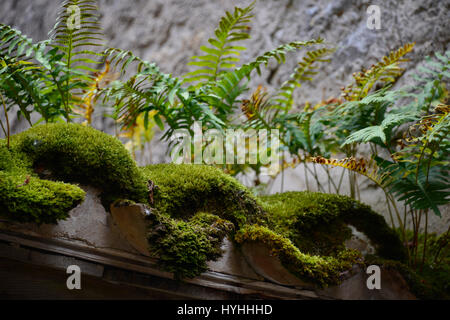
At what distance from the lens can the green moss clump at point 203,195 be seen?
206cm

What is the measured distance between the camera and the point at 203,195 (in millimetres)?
2141

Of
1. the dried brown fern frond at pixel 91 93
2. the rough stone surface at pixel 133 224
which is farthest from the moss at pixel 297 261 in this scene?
the dried brown fern frond at pixel 91 93

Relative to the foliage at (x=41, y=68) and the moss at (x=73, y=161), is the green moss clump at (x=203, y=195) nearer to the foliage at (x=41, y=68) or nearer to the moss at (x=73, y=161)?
the moss at (x=73, y=161)

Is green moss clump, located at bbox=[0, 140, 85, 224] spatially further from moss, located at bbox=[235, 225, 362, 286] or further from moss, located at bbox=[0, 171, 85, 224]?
moss, located at bbox=[235, 225, 362, 286]

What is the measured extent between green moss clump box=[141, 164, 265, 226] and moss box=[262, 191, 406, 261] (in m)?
0.21

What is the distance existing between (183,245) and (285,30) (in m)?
3.66

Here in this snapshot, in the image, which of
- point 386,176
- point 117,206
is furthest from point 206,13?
point 117,206

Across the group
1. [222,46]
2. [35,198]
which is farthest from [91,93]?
[35,198]

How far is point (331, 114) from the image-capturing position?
9.30 feet

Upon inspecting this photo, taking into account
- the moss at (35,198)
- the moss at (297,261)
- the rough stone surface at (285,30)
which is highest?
the rough stone surface at (285,30)

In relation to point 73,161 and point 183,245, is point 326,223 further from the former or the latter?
point 73,161

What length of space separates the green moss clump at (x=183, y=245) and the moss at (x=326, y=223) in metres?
0.51

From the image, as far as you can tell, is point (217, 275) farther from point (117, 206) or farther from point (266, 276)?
point (117, 206)
